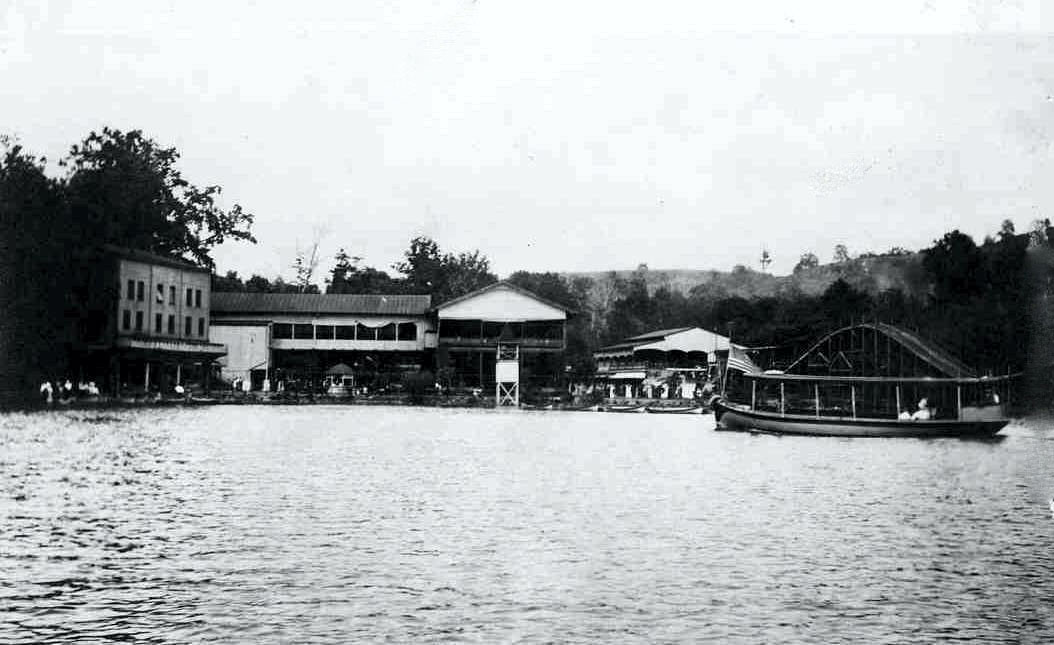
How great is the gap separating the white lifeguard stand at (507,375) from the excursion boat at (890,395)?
21881mm

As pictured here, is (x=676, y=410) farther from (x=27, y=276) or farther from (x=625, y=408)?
(x=27, y=276)

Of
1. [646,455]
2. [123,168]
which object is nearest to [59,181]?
[123,168]

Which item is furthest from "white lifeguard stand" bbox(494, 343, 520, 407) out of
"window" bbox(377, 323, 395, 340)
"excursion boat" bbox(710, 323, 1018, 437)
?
"excursion boat" bbox(710, 323, 1018, 437)

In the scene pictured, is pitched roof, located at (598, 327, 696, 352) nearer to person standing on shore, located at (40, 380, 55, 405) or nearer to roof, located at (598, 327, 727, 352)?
roof, located at (598, 327, 727, 352)

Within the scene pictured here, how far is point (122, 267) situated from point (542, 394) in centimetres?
2766

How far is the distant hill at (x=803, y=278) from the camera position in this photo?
101 metres

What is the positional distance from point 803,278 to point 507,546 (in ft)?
415

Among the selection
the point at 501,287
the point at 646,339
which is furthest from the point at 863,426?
the point at 646,339

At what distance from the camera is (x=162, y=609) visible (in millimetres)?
12406

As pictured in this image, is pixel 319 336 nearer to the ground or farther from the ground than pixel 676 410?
farther from the ground

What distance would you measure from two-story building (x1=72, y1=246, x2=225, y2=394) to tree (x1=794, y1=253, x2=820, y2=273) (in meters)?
75.0

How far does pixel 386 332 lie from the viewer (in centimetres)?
8262

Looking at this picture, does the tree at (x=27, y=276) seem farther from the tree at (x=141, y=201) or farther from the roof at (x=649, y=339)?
the roof at (x=649, y=339)

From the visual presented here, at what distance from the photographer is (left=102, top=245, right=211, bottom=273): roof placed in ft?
223
